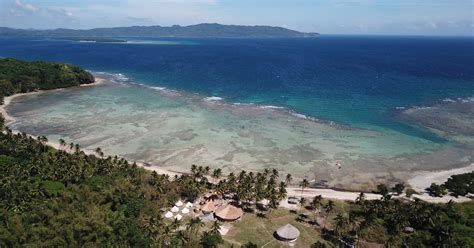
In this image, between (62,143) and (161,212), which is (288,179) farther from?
(62,143)

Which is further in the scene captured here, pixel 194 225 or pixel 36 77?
pixel 36 77

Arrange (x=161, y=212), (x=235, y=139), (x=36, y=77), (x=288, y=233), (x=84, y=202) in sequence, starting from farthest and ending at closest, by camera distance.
A: (x=36, y=77)
(x=235, y=139)
(x=161, y=212)
(x=84, y=202)
(x=288, y=233)

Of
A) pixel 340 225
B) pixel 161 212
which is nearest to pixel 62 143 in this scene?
pixel 161 212

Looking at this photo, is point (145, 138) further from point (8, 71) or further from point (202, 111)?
point (8, 71)

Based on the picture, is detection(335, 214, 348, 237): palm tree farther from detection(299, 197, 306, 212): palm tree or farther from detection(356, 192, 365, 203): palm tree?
detection(356, 192, 365, 203): palm tree

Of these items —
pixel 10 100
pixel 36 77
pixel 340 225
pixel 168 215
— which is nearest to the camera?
pixel 340 225

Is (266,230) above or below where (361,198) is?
below

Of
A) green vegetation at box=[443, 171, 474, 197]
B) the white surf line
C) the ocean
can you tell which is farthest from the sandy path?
the ocean
